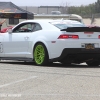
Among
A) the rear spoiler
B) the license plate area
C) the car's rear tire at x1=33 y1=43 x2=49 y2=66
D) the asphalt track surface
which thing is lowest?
the asphalt track surface

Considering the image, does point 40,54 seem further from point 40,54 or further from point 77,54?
point 77,54

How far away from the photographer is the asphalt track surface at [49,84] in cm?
705

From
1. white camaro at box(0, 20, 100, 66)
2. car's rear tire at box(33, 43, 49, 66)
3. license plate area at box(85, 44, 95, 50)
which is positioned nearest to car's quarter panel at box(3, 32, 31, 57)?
white camaro at box(0, 20, 100, 66)

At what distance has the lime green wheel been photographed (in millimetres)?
11570

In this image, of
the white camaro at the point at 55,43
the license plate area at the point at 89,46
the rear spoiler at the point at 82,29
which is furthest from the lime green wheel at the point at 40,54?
the license plate area at the point at 89,46

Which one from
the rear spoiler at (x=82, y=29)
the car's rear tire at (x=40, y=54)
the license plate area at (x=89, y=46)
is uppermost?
the rear spoiler at (x=82, y=29)

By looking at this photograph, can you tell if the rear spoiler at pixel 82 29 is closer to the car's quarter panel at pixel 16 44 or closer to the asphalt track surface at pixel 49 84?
the asphalt track surface at pixel 49 84

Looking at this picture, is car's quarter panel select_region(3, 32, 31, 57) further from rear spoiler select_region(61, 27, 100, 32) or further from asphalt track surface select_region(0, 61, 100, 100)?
asphalt track surface select_region(0, 61, 100, 100)

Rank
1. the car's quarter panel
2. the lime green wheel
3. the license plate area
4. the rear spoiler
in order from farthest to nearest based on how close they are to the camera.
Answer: the car's quarter panel
the lime green wheel
the license plate area
the rear spoiler

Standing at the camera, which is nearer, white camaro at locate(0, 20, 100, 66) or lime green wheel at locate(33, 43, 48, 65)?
white camaro at locate(0, 20, 100, 66)

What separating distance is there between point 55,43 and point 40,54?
699 mm

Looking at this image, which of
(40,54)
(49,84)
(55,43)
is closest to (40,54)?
(40,54)

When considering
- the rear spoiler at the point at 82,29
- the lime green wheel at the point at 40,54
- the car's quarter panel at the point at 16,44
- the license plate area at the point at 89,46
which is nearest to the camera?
the rear spoiler at the point at 82,29

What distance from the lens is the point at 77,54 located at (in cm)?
1138
